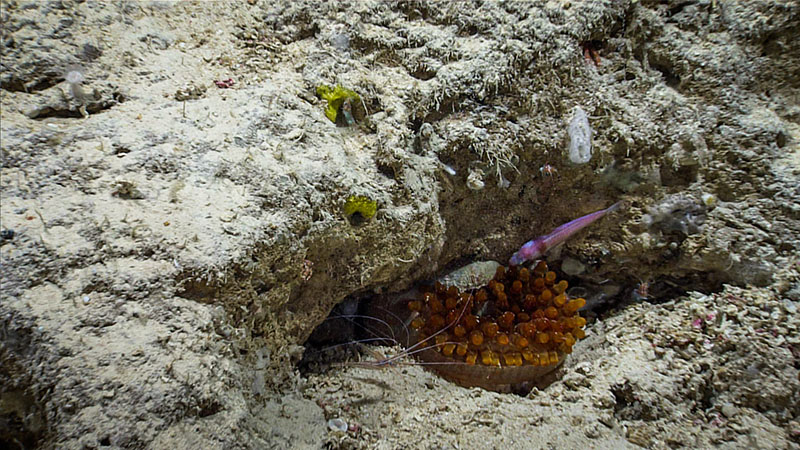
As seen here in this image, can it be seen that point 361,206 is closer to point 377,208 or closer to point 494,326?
point 377,208

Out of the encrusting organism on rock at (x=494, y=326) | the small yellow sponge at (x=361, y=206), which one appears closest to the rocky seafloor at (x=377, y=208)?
the small yellow sponge at (x=361, y=206)

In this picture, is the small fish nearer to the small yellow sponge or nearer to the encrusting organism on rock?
the encrusting organism on rock

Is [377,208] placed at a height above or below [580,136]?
below

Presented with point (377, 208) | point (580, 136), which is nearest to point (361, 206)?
point (377, 208)

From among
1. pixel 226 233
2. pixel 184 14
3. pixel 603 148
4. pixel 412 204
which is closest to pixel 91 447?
pixel 226 233

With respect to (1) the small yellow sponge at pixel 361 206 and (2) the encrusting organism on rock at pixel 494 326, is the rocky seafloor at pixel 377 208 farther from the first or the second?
(2) the encrusting organism on rock at pixel 494 326

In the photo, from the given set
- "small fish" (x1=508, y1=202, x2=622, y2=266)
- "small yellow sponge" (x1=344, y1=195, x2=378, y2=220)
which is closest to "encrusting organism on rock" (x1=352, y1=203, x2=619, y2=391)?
"small fish" (x1=508, y1=202, x2=622, y2=266)
